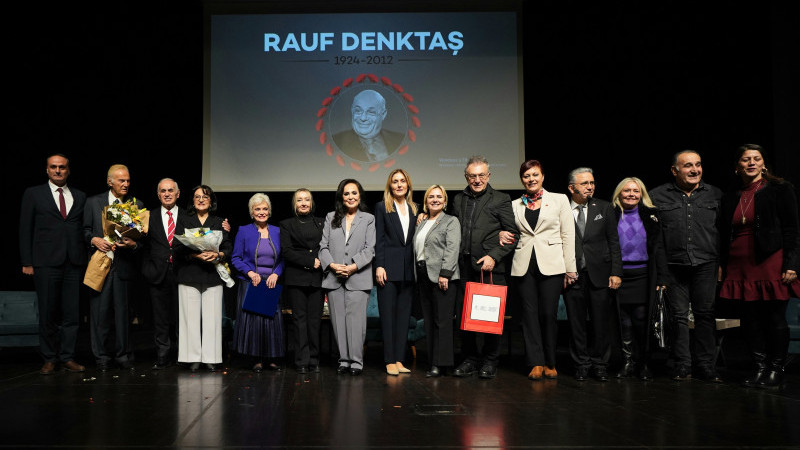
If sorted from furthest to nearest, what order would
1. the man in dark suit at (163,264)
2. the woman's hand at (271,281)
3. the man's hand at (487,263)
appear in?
1. the man in dark suit at (163,264)
2. the woman's hand at (271,281)
3. the man's hand at (487,263)

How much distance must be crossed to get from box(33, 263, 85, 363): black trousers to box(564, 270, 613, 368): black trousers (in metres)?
3.58

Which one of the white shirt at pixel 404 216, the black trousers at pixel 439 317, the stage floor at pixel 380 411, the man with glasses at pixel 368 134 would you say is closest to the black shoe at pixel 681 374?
the stage floor at pixel 380 411

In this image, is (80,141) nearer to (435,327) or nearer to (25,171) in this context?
(25,171)

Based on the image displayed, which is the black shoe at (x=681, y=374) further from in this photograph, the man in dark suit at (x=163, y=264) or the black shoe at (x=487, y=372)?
the man in dark suit at (x=163, y=264)

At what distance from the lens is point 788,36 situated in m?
6.30

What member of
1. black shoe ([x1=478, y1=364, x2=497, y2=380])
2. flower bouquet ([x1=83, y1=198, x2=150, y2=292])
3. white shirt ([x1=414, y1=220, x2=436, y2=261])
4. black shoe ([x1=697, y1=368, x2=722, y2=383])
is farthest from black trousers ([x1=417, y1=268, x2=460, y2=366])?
flower bouquet ([x1=83, y1=198, x2=150, y2=292])

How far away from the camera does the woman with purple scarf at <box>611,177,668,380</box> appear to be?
166 inches

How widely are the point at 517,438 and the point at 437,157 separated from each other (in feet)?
13.8

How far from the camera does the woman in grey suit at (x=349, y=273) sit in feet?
14.5

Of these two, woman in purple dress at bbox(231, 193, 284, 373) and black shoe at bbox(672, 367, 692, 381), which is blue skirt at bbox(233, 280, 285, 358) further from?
black shoe at bbox(672, 367, 692, 381)

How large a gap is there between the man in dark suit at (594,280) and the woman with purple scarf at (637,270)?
12 centimetres

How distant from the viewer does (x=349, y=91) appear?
260 inches

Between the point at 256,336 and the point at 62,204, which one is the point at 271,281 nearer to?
the point at 256,336

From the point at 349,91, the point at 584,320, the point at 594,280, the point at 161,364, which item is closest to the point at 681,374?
the point at 584,320
